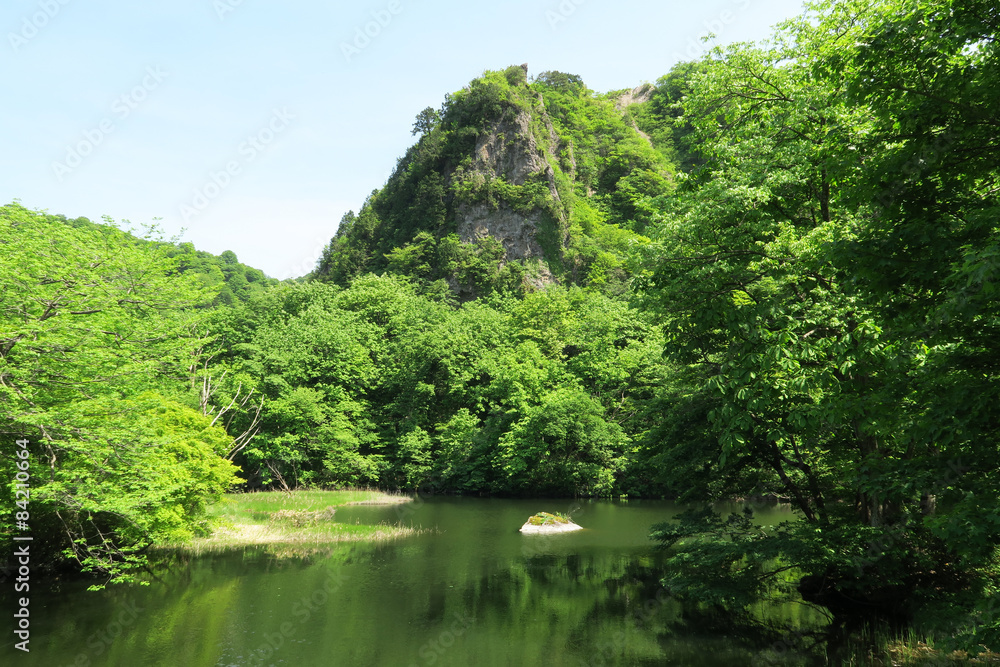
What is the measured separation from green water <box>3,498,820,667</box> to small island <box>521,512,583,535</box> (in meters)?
3.73

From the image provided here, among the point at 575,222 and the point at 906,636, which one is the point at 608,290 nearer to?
the point at 575,222

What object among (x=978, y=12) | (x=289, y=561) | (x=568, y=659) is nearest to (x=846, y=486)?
(x=568, y=659)

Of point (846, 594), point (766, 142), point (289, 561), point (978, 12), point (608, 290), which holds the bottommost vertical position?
point (289, 561)

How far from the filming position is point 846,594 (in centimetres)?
1226

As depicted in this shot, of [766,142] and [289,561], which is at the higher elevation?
[766,142]

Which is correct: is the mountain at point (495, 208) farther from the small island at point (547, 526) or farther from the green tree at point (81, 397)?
the green tree at point (81, 397)

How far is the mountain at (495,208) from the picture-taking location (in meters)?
60.6

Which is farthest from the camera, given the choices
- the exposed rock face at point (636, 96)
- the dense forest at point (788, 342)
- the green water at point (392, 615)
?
the exposed rock face at point (636, 96)

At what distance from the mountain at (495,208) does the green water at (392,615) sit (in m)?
40.9

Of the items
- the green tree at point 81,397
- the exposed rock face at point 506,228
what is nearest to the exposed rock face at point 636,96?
the exposed rock face at point 506,228

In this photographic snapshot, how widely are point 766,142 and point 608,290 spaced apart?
4717 cm

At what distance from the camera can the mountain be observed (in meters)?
60.6

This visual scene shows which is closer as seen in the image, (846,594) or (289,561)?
(846,594)

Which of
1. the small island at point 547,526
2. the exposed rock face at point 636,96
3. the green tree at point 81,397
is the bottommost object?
the small island at point 547,526
